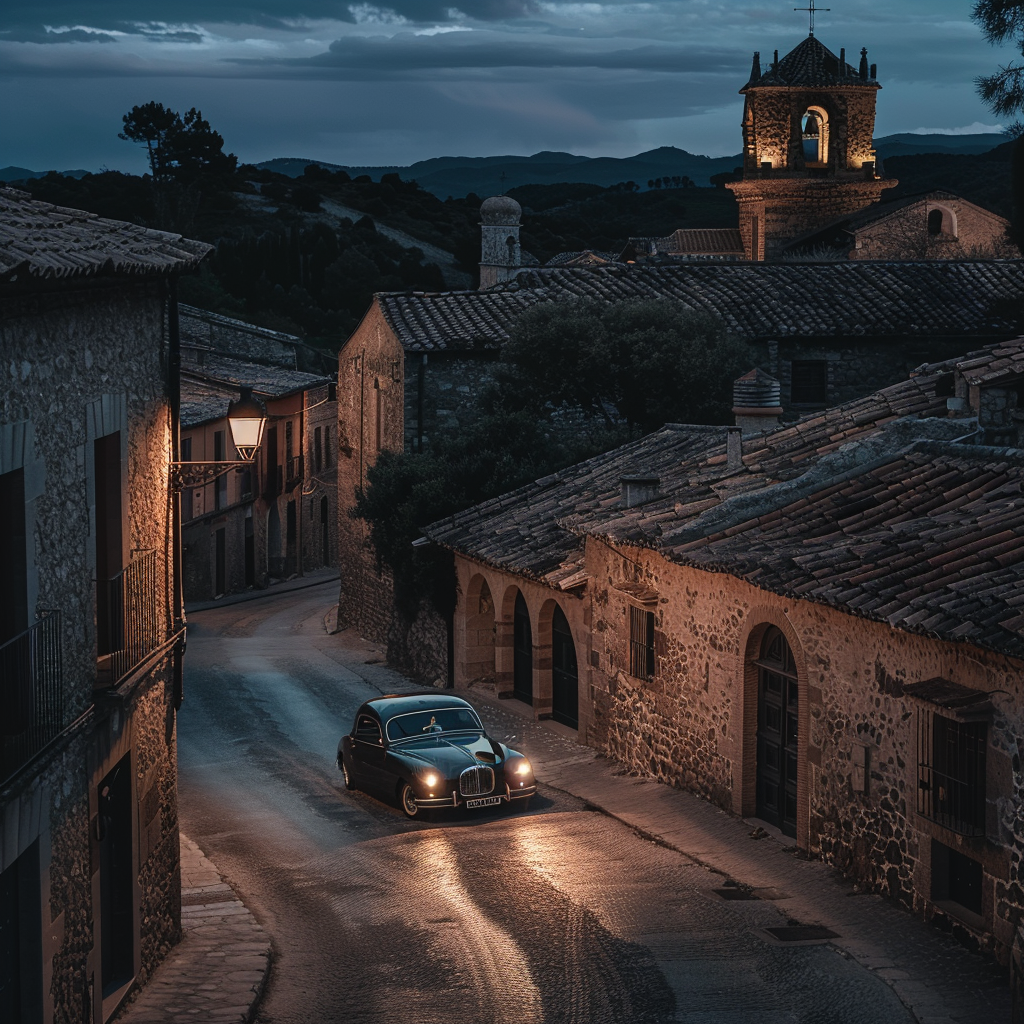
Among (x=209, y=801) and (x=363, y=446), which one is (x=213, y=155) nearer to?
(x=363, y=446)

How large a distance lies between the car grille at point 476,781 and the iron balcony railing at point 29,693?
895cm

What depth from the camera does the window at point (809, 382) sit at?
118ft

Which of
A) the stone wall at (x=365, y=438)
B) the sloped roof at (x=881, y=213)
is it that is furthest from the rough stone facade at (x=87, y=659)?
the sloped roof at (x=881, y=213)

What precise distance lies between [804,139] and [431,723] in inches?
2139

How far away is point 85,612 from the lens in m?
10.1

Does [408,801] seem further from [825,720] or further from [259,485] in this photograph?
[259,485]

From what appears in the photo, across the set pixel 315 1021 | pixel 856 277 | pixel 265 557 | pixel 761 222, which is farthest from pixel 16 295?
pixel 761 222

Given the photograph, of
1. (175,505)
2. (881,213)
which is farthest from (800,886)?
(881,213)

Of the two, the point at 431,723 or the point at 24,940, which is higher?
the point at 24,940

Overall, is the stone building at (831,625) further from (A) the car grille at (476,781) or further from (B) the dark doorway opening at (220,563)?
(B) the dark doorway opening at (220,563)

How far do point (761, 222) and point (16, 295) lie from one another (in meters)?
61.7

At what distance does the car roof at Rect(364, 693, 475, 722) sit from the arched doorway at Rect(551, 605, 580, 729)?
3.85m

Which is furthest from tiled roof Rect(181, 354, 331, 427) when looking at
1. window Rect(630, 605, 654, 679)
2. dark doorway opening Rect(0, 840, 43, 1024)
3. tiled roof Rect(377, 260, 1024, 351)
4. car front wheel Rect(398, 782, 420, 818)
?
dark doorway opening Rect(0, 840, 43, 1024)

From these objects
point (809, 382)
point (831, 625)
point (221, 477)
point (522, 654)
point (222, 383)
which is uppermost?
point (809, 382)
